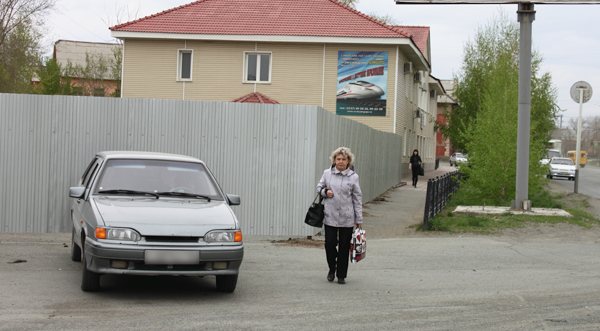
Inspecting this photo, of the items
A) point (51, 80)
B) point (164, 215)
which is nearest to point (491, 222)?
point (164, 215)

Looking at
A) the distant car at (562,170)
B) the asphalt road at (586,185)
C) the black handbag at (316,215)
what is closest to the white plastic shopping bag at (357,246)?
the black handbag at (316,215)

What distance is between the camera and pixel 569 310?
20.6 feet

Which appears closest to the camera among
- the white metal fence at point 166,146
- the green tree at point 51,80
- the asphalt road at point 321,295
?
the asphalt road at point 321,295

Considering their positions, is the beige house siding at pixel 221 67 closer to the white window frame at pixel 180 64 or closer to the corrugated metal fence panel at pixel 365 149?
the white window frame at pixel 180 64

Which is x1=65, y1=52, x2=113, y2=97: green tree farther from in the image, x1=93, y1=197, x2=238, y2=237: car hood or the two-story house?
x1=93, y1=197, x2=238, y2=237: car hood

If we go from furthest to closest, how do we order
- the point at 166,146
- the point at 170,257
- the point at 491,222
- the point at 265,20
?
the point at 265,20 → the point at 491,222 → the point at 166,146 → the point at 170,257

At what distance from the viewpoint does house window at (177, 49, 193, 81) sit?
1117 inches

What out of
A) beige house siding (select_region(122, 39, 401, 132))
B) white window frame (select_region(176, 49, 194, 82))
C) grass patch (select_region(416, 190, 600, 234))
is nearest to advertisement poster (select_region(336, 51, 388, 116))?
beige house siding (select_region(122, 39, 401, 132))

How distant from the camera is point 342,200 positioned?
295 inches

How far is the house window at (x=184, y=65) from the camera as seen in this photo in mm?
28375

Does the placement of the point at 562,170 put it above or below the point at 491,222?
above

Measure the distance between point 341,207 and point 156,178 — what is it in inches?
87.6

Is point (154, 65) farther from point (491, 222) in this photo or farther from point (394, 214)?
point (491, 222)

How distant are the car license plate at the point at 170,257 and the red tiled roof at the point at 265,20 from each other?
72.0 feet
